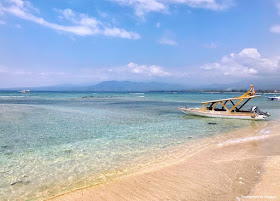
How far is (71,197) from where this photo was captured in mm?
6504

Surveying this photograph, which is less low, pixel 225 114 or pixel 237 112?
pixel 237 112

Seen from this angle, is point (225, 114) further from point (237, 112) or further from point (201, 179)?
point (201, 179)

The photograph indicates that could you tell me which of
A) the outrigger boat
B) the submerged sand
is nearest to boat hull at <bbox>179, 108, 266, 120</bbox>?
the outrigger boat

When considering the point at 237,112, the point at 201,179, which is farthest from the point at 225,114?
the point at 201,179

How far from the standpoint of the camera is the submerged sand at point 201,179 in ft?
21.1

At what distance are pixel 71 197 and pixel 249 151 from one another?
30.7 feet

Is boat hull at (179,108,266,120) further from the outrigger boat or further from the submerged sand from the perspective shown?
the submerged sand

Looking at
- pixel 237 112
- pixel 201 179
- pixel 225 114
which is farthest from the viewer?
pixel 237 112

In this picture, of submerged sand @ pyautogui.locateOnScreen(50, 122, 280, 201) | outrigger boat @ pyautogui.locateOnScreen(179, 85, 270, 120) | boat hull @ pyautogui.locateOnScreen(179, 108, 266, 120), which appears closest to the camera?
submerged sand @ pyautogui.locateOnScreen(50, 122, 280, 201)

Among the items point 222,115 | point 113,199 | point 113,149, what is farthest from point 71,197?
point 222,115

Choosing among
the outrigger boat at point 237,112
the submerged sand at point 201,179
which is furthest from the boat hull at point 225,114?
the submerged sand at point 201,179

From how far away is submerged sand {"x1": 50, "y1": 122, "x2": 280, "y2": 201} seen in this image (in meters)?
6.44

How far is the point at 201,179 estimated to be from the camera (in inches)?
298

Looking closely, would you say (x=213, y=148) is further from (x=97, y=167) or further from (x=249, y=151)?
(x=97, y=167)
